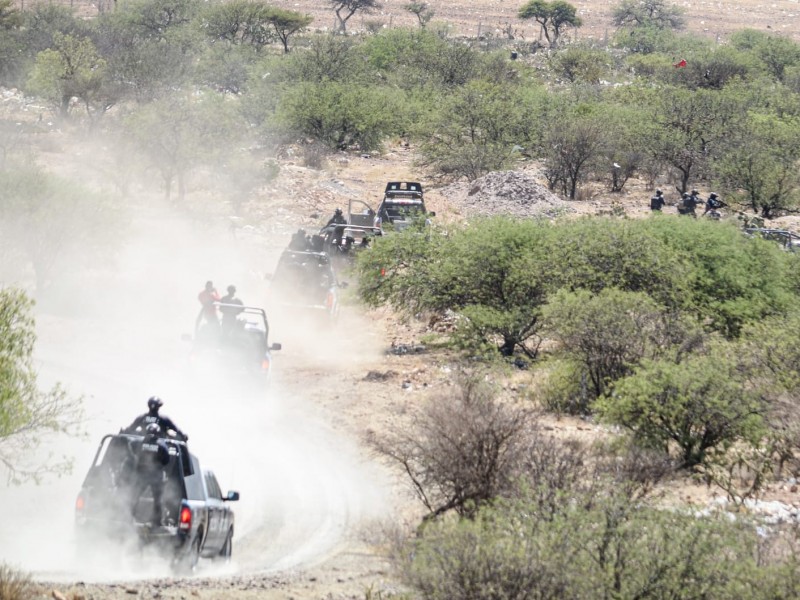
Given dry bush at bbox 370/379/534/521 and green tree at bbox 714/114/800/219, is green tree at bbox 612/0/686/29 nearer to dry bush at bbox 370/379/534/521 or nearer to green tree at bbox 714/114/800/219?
green tree at bbox 714/114/800/219

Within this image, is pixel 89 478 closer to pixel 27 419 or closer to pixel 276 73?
pixel 27 419

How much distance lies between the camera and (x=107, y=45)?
65.8 metres

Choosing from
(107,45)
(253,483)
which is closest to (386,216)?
(253,483)

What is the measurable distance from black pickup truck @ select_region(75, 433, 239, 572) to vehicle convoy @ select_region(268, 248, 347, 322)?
13204 mm

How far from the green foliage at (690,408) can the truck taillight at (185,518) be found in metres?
7.70

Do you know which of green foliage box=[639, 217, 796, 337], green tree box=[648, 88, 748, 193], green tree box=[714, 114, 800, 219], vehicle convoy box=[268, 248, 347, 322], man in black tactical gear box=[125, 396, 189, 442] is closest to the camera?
man in black tactical gear box=[125, 396, 189, 442]

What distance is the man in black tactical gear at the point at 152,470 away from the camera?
10539 mm

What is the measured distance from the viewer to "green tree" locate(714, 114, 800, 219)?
41.8m

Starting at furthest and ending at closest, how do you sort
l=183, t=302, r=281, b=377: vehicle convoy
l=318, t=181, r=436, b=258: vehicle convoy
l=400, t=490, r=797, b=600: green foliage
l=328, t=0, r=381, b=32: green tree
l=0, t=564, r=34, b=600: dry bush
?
1. l=328, t=0, r=381, b=32: green tree
2. l=318, t=181, r=436, b=258: vehicle convoy
3. l=183, t=302, r=281, b=377: vehicle convoy
4. l=400, t=490, r=797, b=600: green foliage
5. l=0, t=564, r=34, b=600: dry bush

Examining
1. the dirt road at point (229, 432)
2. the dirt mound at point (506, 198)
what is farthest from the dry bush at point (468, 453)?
the dirt mound at point (506, 198)

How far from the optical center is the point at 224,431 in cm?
1791

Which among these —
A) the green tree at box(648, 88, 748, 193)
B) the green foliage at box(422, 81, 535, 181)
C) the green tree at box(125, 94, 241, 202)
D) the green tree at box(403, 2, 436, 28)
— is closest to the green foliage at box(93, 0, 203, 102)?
the green foliage at box(422, 81, 535, 181)

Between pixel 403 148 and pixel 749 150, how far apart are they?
1618cm

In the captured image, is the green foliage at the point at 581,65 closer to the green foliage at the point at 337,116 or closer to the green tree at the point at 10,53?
the green foliage at the point at 337,116
